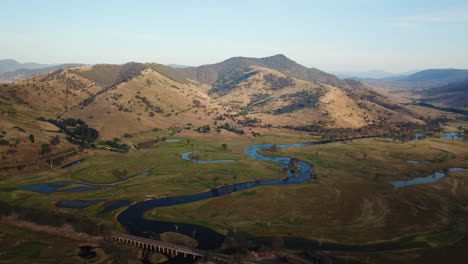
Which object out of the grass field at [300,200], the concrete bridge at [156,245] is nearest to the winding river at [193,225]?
the grass field at [300,200]

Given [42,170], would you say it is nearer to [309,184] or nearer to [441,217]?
[309,184]

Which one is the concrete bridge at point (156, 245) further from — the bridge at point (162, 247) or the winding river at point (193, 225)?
the winding river at point (193, 225)

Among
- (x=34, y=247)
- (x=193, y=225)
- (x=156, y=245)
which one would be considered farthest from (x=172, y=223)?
(x=34, y=247)

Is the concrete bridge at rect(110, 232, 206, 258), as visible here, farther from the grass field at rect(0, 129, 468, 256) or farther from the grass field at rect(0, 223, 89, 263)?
the grass field at rect(0, 129, 468, 256)

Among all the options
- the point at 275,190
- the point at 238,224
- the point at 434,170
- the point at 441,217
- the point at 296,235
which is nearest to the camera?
the point at 296,235

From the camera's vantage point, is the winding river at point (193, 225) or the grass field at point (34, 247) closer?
the grass field at point (34, 247)

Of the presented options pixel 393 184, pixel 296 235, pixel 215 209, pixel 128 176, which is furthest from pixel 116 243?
pixel 393 184

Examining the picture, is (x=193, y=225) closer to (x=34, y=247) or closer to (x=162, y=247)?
(x=162, y=247)

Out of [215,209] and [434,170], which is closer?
[215,209]
